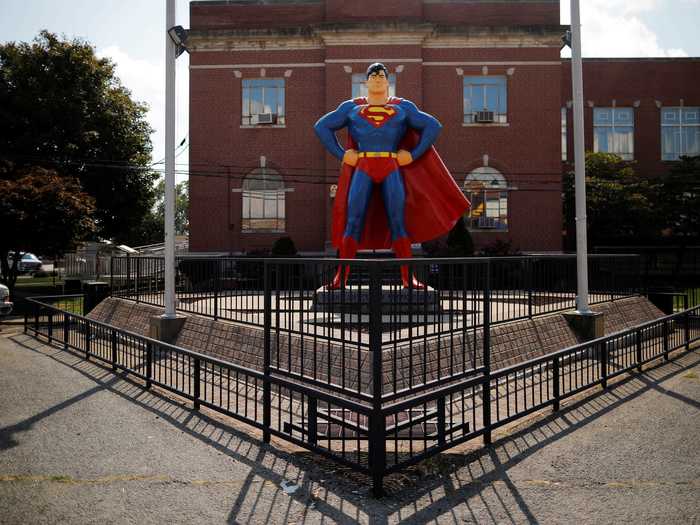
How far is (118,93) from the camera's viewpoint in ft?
98.7

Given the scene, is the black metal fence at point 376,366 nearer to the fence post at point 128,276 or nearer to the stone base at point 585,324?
the stone base at point 585,324

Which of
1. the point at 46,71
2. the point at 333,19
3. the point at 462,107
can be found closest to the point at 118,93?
the point at 46,71

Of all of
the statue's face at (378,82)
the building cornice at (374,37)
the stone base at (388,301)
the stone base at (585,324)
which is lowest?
the stone base at (585,324)

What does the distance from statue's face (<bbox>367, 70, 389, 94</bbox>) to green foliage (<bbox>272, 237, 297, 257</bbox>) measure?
48.2 ft

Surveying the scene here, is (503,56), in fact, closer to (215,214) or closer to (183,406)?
(215,214)

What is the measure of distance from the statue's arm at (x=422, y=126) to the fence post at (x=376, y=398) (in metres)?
5.77

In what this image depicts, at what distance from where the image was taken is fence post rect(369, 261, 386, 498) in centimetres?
436

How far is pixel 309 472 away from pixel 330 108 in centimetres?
2275

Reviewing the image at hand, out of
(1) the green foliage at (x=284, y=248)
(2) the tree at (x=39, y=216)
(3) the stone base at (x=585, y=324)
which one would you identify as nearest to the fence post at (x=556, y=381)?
(3) the stone base at (x=585, y=324)

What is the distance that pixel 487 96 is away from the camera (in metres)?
26.8

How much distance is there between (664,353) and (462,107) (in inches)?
753

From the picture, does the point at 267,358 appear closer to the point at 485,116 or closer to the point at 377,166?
the point at 377,166

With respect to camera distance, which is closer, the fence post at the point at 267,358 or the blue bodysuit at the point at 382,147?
the fence post at the point at 267,358

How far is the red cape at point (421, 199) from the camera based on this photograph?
10.2m
